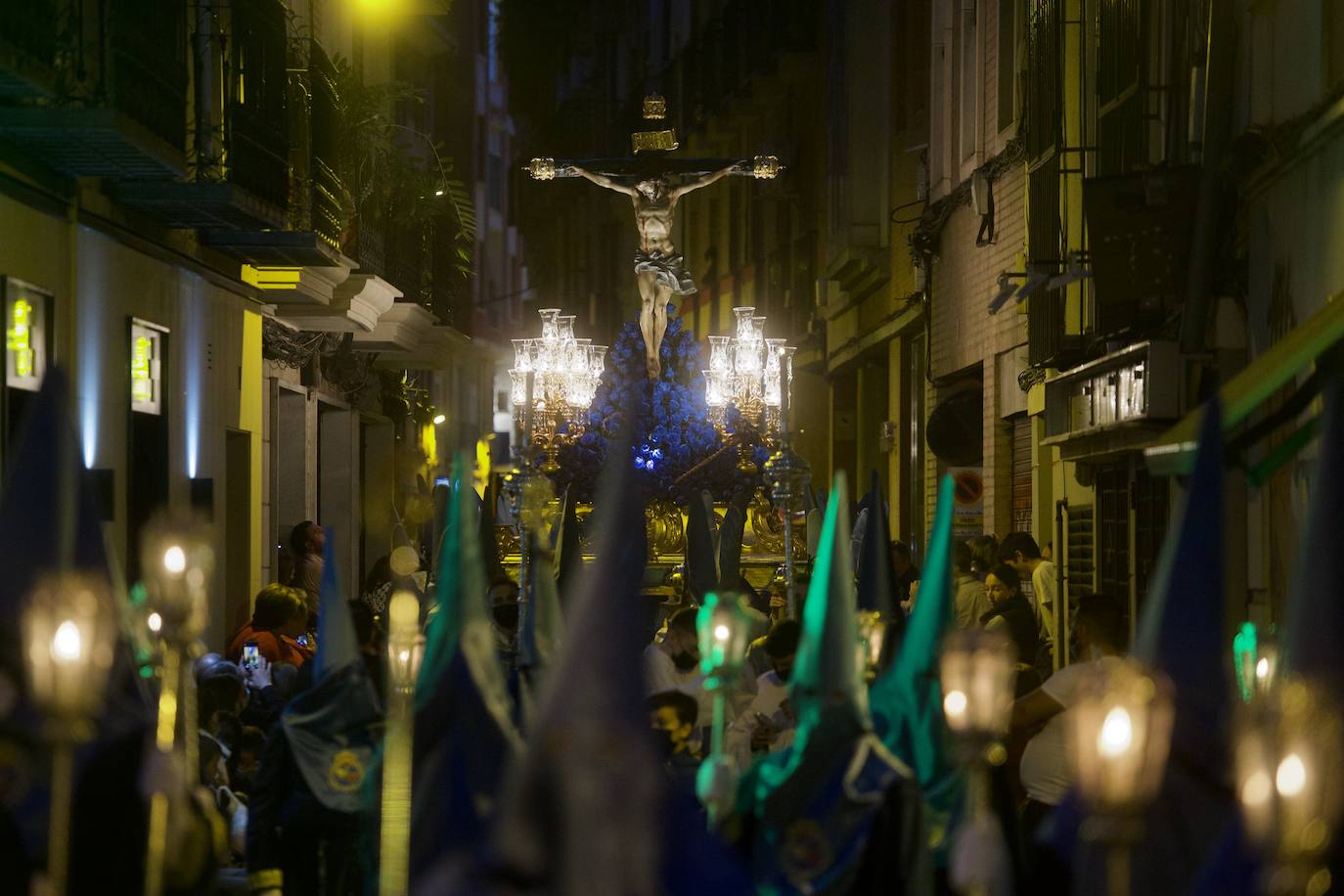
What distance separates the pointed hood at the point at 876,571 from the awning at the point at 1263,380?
175 centimetres

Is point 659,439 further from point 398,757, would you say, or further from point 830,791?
point 398,757

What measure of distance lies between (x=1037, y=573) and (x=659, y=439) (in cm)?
311

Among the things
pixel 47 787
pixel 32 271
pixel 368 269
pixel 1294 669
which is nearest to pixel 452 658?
pixel 47 787

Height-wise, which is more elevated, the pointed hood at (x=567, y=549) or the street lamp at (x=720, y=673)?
the pointed hood at (x=567, y=549)

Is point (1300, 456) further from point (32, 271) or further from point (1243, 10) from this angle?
point (32, 271)

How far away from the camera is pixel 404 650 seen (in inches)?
288

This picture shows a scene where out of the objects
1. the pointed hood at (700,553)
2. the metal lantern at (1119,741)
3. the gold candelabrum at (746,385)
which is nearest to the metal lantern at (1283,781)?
the metal lantern at (1119,741)

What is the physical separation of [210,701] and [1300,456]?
5.53 m

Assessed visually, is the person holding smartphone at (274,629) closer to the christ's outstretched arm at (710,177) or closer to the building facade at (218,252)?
the building facade at (218,252)

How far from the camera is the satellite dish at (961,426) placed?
75.8 ft

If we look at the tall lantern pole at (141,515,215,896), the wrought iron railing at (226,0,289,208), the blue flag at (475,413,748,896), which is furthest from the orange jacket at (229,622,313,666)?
the blue flag at (475,413,748,896)

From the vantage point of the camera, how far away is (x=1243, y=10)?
507 inches

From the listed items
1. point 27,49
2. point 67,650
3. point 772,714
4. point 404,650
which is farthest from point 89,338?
point 67,650

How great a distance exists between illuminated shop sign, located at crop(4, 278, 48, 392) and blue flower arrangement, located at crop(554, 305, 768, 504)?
4.59m
